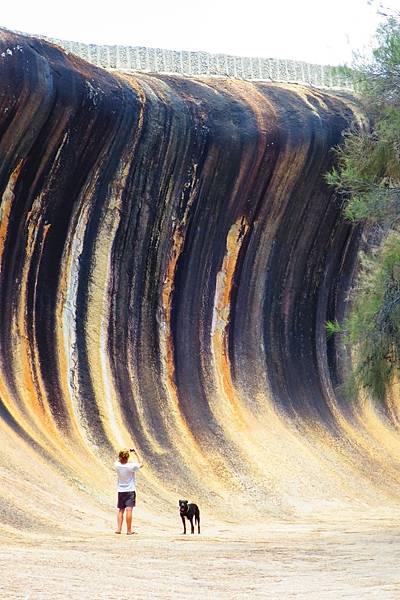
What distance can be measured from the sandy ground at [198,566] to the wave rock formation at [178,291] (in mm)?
4290

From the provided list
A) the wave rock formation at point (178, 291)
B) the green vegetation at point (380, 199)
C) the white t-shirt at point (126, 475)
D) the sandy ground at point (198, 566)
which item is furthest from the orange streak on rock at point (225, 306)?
the white t-shirt at point (126, 475)

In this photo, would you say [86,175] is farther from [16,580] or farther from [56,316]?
[16,580]

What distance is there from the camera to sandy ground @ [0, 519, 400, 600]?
947 centimetres

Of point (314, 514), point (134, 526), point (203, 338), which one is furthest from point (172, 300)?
point (134, 526)

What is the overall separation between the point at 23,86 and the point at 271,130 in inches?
233

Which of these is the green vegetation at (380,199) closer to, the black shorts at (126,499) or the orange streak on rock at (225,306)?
the black shorts at (126,499)

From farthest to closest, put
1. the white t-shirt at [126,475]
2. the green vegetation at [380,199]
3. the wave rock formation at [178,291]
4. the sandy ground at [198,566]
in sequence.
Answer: the wave rock formation at [178,291] → the green vegetation at [380,199] → the white t-shirt at [126,475] → the sandy ground at [198,566]

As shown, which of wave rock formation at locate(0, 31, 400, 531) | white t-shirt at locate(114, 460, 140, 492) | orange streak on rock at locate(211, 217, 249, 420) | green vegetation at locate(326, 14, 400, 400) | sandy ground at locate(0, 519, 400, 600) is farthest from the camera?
orange streak on rock at locate(211, 217, 249, 420)

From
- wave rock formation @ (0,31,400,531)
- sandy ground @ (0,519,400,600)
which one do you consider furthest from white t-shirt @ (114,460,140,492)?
wave rock formation @ (0,31,400,531)

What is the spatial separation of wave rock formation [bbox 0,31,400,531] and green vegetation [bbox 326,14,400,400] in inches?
153

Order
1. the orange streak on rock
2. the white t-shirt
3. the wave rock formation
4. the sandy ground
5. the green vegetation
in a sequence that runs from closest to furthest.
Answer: the sandy ground < the white t-shirt < the green vegetation < the wave rock formation < the orange streak on rock

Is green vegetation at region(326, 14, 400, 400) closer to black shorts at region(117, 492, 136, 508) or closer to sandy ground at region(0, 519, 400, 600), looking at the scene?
sandy ground at region(0, 519, 400, 600)

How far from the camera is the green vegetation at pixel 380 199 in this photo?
659 inches

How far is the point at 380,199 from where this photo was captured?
17.2 m
